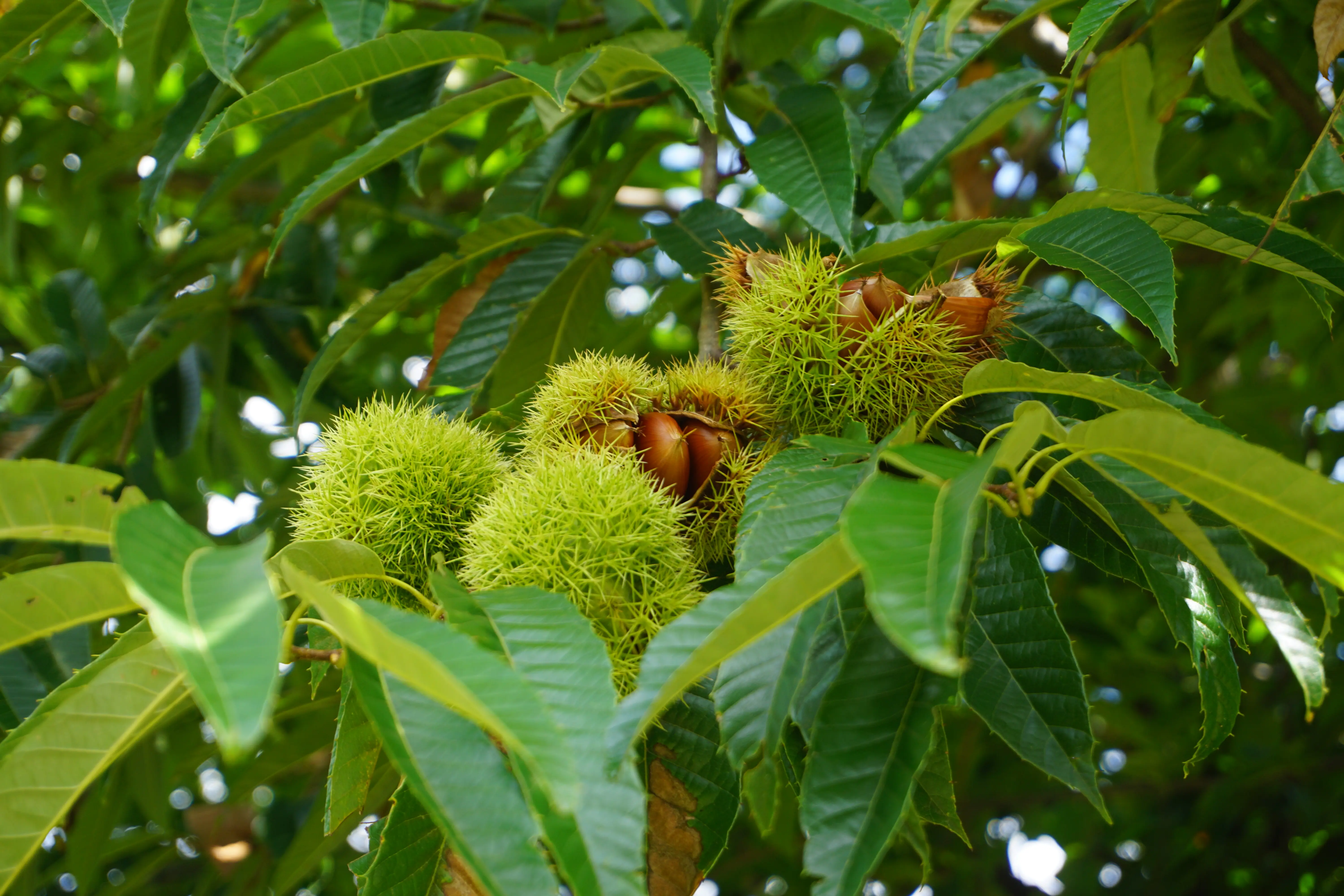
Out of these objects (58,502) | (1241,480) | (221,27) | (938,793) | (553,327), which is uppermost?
(221,27)

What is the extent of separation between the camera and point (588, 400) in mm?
1093

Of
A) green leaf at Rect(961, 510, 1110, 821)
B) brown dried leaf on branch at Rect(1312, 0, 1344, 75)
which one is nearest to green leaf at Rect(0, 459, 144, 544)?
green leaf at Rect(961, 510, 1110, 821)

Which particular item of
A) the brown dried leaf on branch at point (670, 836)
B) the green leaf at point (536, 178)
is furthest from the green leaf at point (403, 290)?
the brown dried leaf on branch at point (670, 836)

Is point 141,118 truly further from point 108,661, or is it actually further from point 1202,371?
point 1202,371

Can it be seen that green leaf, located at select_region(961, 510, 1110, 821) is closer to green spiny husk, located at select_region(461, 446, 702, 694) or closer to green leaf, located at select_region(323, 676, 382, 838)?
green spiny husk, located at select_region(461, 446, 702, 694)

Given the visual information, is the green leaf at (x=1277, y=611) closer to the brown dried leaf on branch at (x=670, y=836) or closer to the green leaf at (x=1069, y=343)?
the green leaf at (x=1069, y=343)

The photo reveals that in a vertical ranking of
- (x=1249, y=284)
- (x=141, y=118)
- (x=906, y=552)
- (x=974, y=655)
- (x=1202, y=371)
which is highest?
(x=141, y=118)

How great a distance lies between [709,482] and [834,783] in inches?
16.8

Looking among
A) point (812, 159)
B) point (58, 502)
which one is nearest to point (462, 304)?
point (812, 159)

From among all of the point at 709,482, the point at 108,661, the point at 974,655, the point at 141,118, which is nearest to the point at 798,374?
the point at 709,482

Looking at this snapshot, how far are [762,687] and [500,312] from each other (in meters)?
0.90

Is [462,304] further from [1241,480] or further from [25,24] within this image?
[1241,480]

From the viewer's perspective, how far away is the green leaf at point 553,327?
149cm

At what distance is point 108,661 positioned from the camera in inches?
31.7
